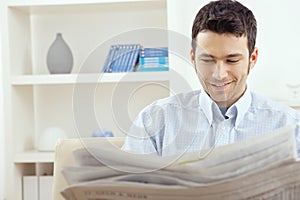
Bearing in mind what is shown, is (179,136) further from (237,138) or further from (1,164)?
(1,164)

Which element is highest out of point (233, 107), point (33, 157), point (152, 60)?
point (152, 60)

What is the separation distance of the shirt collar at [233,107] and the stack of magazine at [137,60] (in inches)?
51.8

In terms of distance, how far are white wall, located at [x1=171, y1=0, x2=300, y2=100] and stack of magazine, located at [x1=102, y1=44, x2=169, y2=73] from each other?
0.18 m

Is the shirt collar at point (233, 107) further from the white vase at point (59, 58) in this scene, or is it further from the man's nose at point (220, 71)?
the white vase at point (59, 58)

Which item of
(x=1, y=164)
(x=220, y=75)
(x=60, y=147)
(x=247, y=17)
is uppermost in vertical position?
(x=247, y=17)

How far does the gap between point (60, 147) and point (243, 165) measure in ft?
2.38

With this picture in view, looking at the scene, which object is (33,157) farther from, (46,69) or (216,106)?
(216,106)

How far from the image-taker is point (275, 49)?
306 cm

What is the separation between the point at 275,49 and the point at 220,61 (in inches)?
63.9

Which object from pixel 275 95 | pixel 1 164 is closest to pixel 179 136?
pixel 275 95

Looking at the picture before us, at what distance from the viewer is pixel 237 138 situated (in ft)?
5.21

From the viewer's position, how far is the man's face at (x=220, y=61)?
1505 mm

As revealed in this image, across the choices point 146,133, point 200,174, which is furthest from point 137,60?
point 200,174

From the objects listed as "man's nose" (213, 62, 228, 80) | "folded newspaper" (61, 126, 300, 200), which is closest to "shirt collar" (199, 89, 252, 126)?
"man's nose" (213, 62, 228, 80)
